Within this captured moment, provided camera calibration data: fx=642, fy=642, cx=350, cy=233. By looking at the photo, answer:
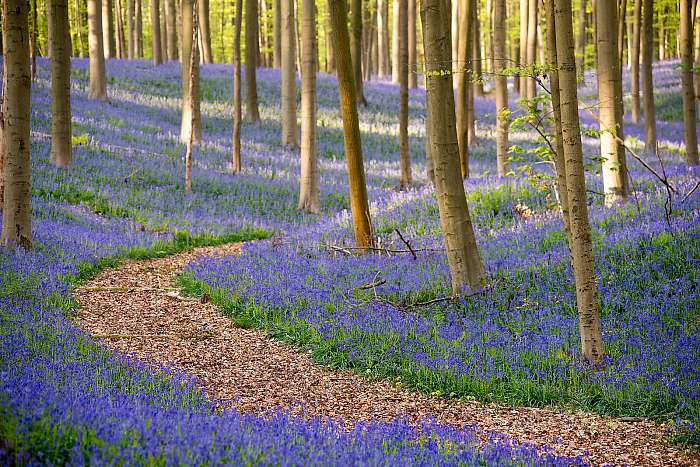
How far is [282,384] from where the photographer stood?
7246 mm

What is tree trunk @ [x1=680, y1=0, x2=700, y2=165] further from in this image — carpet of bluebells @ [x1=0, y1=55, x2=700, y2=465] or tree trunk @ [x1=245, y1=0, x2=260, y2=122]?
tree trunk @ [x1=245, y1=0, x2=260, y2=122]

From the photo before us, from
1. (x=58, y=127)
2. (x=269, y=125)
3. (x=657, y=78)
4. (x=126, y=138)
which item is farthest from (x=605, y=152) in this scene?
(x=657, y=78)

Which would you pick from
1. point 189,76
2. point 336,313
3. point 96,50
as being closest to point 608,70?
point 336,313

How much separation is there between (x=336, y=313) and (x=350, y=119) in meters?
4.53

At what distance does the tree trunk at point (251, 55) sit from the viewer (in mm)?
24859

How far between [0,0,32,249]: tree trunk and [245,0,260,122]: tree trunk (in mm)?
14594

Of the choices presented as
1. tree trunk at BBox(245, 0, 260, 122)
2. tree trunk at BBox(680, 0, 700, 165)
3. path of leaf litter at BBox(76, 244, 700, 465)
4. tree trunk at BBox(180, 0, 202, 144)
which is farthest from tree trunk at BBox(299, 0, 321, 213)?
tree trunk at BBox(680, 0, 700, 165)

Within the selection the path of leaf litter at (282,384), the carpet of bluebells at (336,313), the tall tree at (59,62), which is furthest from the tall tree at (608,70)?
the tall tree at (59,62)

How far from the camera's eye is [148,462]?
3.68 metres

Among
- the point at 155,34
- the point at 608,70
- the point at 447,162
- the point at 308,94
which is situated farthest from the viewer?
the point at 155,34

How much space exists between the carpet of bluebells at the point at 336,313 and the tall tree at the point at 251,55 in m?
7.03

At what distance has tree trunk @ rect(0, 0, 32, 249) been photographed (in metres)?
10.6

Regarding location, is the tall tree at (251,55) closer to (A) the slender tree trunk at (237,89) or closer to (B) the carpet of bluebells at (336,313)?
(A) the slender tree trunk at (237,89)

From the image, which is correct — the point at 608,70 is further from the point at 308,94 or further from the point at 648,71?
the point at 648,71
